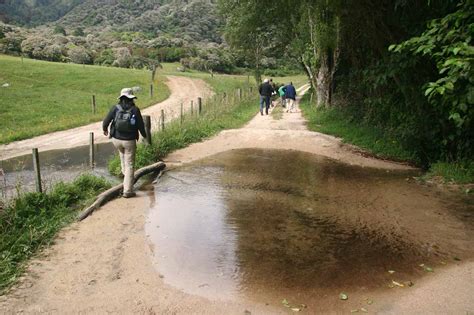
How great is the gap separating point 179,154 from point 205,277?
27.2 ft

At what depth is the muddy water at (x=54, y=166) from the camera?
35.9 ft

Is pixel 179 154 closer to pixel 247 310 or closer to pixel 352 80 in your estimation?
pixel 247 310

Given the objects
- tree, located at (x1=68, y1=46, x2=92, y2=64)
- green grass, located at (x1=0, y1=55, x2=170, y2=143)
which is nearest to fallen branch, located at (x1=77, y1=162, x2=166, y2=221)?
green grass, located at (x1=0, y1=55, x2=170, y2=143)

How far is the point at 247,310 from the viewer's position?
530 cm

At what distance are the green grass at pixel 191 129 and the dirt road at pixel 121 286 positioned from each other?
441cm

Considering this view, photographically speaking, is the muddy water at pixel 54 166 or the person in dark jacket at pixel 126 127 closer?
the person in dark jacket at pixel 126 127

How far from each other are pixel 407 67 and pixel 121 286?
10193 mm

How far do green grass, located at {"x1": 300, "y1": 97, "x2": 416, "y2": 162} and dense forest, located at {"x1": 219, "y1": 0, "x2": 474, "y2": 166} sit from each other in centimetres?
29

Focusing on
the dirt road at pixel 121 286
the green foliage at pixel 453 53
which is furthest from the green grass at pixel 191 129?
the green foliage at pixel 453 53

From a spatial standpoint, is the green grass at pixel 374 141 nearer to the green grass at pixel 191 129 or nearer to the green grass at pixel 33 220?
the green grass at pixel 191 129

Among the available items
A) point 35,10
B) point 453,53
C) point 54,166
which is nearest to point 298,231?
point 453,53

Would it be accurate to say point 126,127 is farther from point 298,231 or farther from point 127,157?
point 298,231

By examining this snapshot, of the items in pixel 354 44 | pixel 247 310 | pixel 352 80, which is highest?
pixel 354 44

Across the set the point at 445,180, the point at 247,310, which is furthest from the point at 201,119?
the point at 247,310
